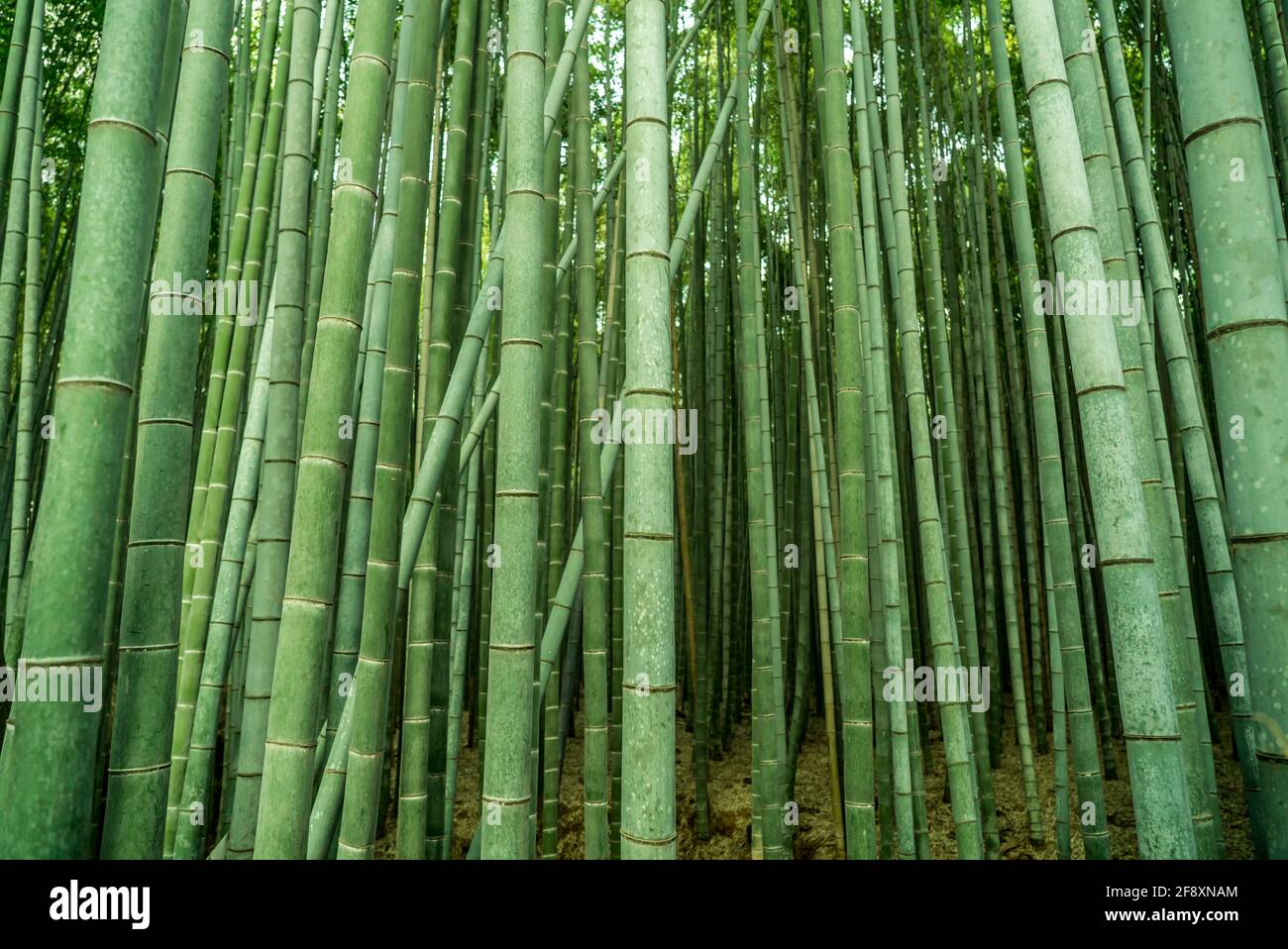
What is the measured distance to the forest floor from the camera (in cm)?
294

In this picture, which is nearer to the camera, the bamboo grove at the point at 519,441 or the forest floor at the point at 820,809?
the bamboo grove at the point at 519,441

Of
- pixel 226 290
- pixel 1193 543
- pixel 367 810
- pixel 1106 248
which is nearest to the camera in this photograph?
pixel 367 810

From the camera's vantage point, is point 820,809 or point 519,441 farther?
point 820,809

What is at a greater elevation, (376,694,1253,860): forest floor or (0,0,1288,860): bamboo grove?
(0,0,1288,860): bamboo grove

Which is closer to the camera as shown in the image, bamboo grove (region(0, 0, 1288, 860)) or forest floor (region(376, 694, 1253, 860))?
bamboo grove (region(0, 0, 1288, 860))

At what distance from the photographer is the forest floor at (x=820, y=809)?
294 centimetres

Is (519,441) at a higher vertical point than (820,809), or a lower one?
higher

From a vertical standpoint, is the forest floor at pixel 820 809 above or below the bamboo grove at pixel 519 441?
below

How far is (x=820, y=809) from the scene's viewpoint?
3.29 m
